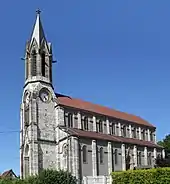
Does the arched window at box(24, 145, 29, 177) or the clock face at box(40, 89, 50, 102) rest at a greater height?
the clock face at box(40, 89, 50, 102)

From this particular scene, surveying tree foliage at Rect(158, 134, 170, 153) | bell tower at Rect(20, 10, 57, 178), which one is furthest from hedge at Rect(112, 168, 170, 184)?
tree foliage at Rect(158, 134, 170, 153)

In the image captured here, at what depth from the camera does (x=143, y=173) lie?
176 feet

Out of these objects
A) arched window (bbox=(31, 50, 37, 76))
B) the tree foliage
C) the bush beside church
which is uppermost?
arched window (bbox=(31, 50, 37, 76))

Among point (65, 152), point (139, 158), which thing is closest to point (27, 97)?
point (65, 152)

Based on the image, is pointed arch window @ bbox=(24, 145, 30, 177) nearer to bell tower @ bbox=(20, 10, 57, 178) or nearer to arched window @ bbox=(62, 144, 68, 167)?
bell tower @ bbox=(20, 10, 57, 178)

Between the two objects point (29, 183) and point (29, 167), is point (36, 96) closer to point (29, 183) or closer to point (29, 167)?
point (29, 167)

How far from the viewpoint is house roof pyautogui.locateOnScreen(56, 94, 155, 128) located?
3300 inches

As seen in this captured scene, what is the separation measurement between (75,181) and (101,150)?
1314 cm

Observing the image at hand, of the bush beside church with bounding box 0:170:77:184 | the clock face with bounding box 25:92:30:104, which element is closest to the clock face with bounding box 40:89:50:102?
the clock face with bounding box 25:92:30:104

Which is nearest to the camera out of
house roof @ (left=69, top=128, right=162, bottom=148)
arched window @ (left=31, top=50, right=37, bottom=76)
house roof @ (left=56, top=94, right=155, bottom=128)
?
house roof @ (left=69, top=128, right=162, bottom=148)

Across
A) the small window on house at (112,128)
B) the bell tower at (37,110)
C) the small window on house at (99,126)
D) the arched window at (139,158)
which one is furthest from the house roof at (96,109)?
the arched window at (139,158)

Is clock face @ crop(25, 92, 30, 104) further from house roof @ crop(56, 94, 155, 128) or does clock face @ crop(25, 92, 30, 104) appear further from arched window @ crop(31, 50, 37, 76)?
house roof @ crop(56, 94, 155, 128)

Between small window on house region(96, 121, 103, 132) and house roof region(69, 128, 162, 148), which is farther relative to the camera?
small window on house region(96, 121, 103, 132)

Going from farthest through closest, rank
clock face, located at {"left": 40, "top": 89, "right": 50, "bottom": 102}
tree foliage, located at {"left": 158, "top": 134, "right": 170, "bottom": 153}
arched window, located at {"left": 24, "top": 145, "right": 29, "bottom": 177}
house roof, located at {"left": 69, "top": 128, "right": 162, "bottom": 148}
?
tree foliage, located at {"left": 158, "top": 134, "right": 170, "bottom": 153} < clock face, located at {"left": 40, "top": 89, "right": 50, "bottom": 102} < house roof, located at {"left": 69, "top": 128, "right": 162, "bottom": 148} < arched window, located at {"left": 24, "top": 145, "right": 29, "bottom": 177}
